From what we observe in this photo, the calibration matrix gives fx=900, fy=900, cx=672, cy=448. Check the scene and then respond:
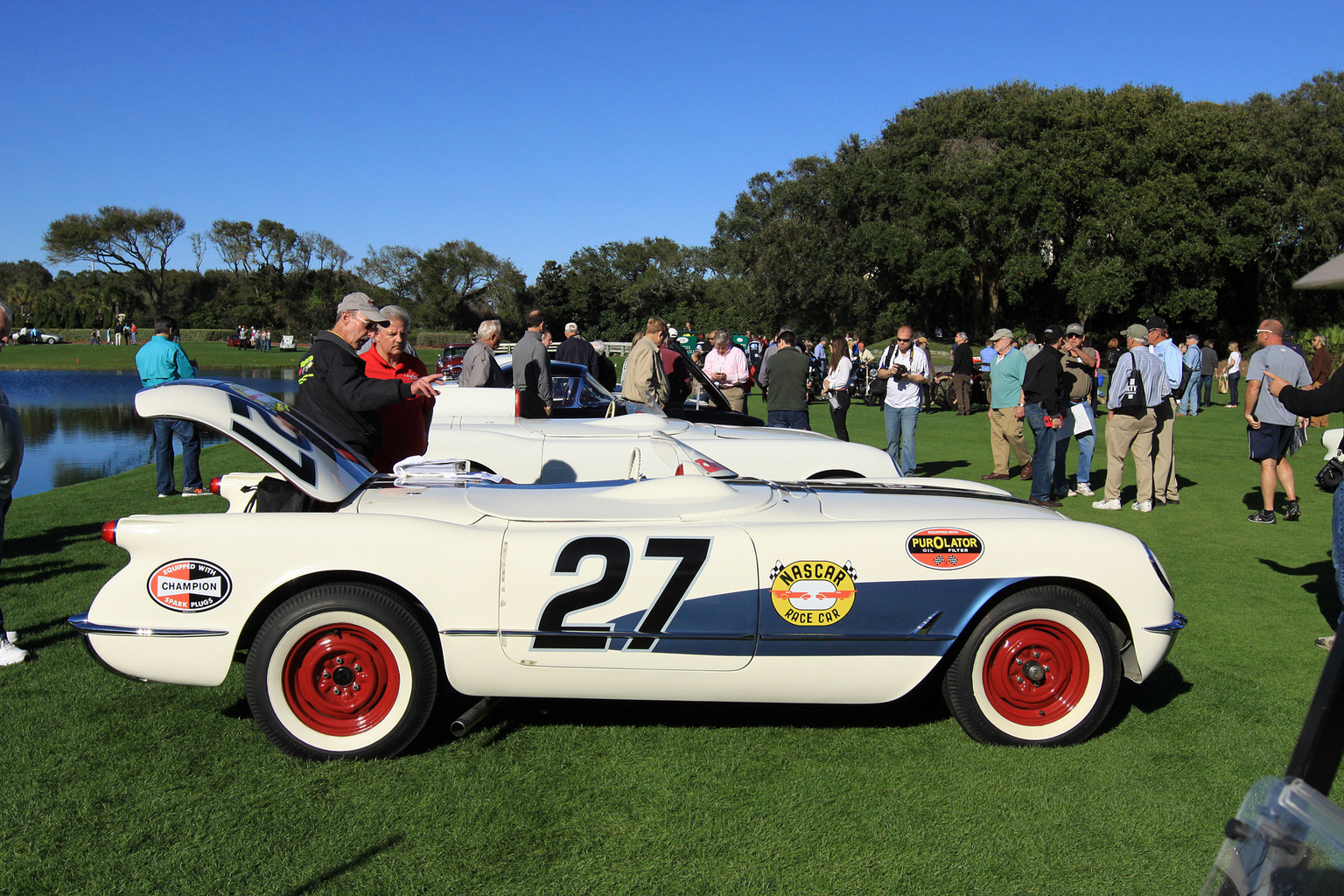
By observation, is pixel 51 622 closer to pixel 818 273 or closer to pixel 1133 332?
pixel 1133 332

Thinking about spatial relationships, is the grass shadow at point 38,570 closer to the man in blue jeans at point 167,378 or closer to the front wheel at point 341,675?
the man in blue jeans at point 167,378

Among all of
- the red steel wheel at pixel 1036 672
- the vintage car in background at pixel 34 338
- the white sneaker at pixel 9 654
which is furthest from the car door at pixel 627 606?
the vintage car in background at pixel 34 338

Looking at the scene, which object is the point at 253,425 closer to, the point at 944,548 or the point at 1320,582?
the point at 944,548

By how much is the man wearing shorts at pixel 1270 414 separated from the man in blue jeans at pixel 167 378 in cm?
1027

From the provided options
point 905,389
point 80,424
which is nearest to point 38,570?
point 905,389

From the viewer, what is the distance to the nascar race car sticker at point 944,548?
3.51 meters

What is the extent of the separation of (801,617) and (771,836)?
0.80 meters

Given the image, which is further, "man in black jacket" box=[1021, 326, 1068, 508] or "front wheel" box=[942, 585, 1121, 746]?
"man in black jacket" box=[1021, 326, 1068, 508]

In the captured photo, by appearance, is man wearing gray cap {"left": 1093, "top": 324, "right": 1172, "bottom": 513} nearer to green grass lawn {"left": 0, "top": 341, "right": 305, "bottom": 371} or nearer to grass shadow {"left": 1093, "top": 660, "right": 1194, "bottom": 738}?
grass shadow {"left": 1093, "top": 660, "right": 1194, "bottom": 738}

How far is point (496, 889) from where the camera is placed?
2.65m

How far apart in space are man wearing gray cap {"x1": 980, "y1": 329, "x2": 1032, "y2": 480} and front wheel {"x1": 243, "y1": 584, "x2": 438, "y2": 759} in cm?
867

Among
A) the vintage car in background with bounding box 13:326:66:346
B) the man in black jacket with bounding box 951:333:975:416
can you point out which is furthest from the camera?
the vintage car in background with bounding box 13:326:66:346

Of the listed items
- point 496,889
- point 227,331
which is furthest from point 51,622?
point 227,331

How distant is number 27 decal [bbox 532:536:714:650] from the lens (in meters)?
3.39
